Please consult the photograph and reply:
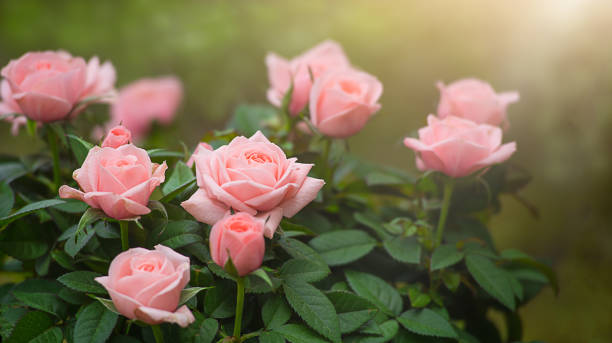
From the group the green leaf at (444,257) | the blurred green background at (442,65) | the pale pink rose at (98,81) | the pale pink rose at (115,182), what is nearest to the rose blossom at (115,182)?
the pale pink rose at (115,182)

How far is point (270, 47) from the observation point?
1.49 m

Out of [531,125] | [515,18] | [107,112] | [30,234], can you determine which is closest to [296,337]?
[30,234]

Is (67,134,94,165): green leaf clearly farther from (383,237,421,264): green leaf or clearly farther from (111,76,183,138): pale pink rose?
(111,76,183,138): pale pink rose

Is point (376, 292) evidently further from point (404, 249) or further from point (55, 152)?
point (55, 152)

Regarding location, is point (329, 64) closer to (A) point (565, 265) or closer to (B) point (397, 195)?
(B) point (397, 195)

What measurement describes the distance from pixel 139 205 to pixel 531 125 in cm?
99

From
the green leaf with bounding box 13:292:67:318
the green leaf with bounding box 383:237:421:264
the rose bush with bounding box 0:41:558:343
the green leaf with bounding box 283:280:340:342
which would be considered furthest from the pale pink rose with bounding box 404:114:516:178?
the green leaf with bounding box 13:292:67:318

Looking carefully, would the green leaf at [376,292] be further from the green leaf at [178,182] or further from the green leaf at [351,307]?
the green leaf at [178,182]

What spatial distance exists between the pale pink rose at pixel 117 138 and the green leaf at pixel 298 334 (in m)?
0.24

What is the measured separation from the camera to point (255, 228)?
1.41ft

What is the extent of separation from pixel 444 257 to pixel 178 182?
32 centimetres

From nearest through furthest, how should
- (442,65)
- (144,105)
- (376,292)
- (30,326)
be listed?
(30,326) → (376,292) → (144,105) → (442,65)

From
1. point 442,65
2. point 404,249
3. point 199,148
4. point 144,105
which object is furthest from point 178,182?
point 442,65

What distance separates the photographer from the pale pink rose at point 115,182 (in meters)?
0.45
